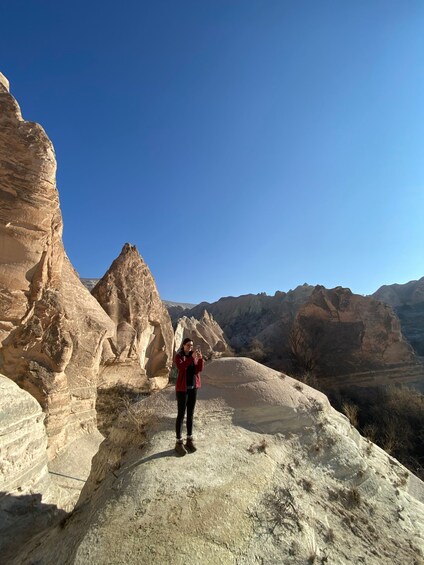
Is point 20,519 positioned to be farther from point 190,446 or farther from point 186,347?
point 186,347

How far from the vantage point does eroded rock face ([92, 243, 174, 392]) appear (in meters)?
15.7

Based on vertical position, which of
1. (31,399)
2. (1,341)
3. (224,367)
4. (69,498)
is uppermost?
(1,341)

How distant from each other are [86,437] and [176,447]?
7960mm

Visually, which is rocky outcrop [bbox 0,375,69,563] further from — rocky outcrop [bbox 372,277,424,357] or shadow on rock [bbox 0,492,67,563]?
rocky outcrop [bbox 372,277,424,357]

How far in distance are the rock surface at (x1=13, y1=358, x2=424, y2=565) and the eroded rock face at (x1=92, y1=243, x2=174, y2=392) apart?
31.7 feet

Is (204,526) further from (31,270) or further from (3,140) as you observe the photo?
(3,140)

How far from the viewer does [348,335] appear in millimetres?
25016

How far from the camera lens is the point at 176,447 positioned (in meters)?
4.49

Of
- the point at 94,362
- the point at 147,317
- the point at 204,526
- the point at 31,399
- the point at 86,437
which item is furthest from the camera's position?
the point at 147,317

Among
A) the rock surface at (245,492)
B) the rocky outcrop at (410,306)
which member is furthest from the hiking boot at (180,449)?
the rocky outcrop at (410,306)

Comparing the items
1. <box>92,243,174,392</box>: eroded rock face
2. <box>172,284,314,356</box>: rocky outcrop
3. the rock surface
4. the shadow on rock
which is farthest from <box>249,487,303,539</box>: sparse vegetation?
<box>172,284,314,356</box>: rocky outcrop

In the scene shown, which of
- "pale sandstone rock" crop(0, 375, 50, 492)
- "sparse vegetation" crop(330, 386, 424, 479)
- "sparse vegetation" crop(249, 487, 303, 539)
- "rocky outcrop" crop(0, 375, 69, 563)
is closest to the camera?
"sparse vegetation" crop(249, 487, 303, 539)

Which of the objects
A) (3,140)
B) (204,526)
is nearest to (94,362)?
(3,140)

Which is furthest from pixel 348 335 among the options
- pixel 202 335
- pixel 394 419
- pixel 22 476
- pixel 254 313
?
pixel 254 313
